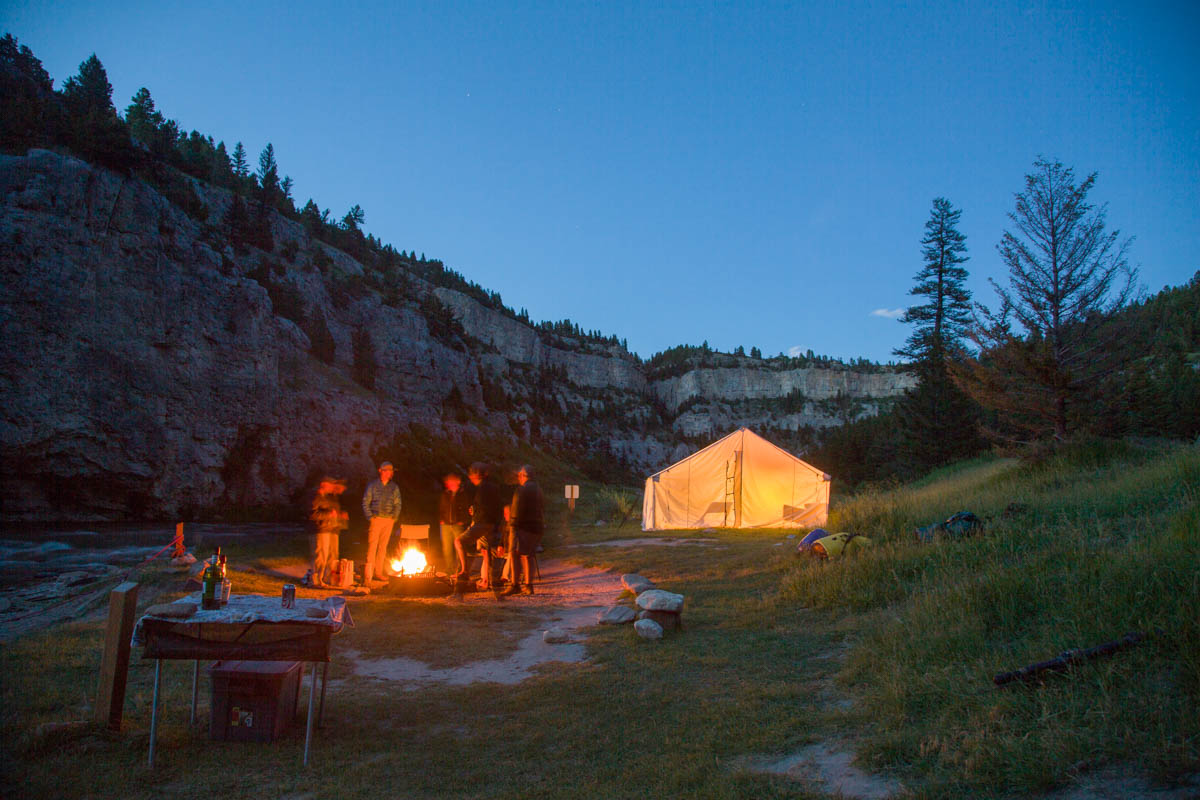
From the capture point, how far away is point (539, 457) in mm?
48719

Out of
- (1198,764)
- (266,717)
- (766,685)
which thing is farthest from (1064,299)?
(266,717)

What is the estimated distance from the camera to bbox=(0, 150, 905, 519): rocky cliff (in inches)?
762

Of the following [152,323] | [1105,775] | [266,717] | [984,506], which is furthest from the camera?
[152,323]

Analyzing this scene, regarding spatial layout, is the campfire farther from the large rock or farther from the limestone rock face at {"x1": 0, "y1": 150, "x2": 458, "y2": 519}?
the limestone rock face at {"x1": 0, "y1": 150, "x2": 458, "y2": 519}

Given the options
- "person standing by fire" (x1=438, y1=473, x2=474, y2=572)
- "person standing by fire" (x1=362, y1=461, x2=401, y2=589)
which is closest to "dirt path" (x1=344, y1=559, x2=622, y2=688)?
"person standing by fire" (x1=438, y1=473, x2=474, y2=572)

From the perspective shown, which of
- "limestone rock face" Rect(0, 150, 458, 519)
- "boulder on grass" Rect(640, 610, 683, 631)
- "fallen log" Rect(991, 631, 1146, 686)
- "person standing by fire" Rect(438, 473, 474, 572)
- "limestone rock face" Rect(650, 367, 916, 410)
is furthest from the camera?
"limestone rock face" Rect(650, 367, 916, 410)

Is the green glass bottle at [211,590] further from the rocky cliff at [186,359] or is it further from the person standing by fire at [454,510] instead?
the rocky cliff at [186,359]

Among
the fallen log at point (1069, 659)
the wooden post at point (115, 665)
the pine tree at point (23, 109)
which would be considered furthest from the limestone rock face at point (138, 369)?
the fallen log at point (1069, 659)

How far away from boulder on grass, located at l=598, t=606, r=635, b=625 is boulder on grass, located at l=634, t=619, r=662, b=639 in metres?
0.65

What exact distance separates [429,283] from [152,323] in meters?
51.7

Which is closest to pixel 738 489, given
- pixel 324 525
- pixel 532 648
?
pixel 324 525

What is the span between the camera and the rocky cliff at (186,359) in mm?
19344

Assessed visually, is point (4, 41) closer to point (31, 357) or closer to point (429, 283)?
point (31, 357)

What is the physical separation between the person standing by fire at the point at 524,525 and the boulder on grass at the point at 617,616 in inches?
83.6
